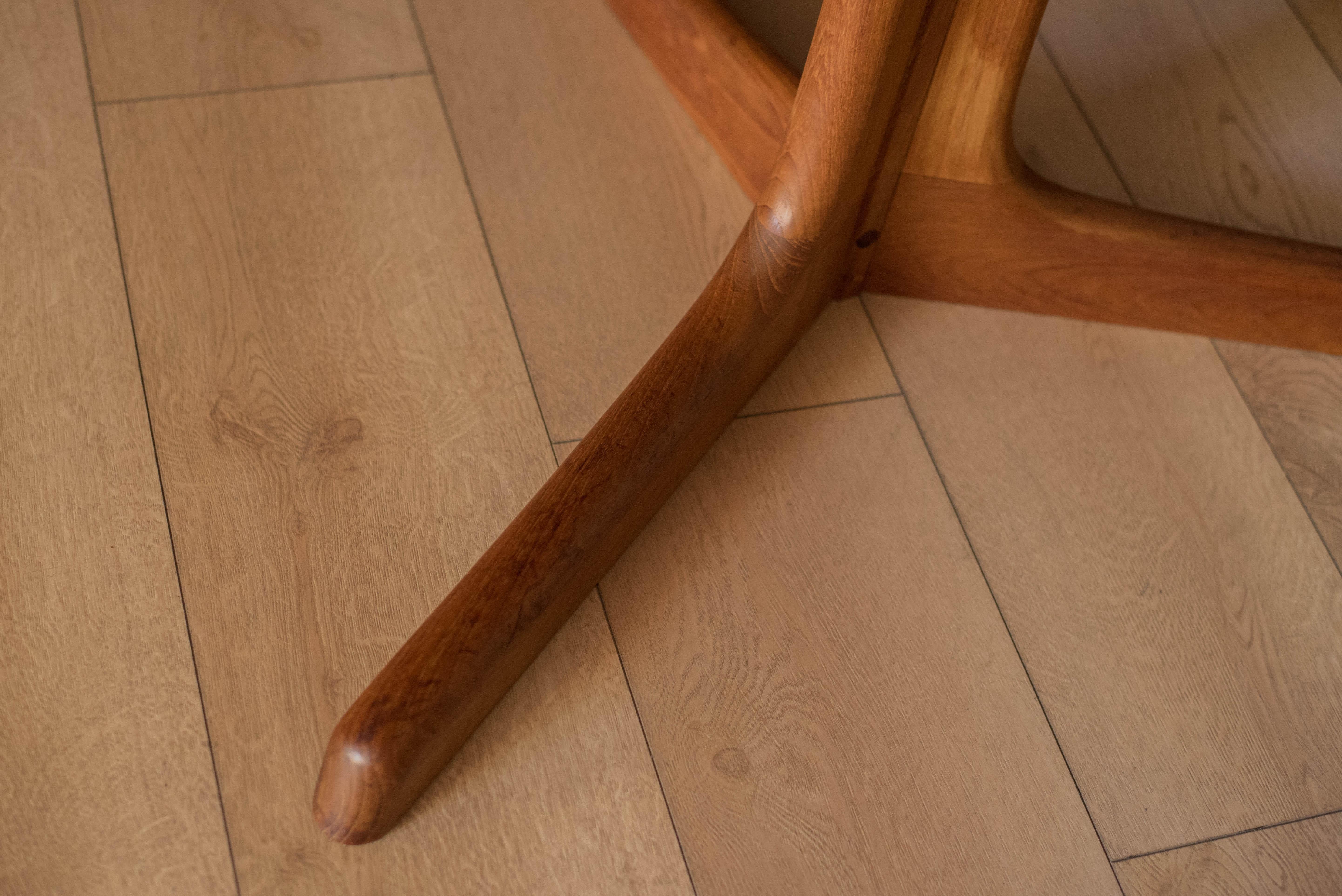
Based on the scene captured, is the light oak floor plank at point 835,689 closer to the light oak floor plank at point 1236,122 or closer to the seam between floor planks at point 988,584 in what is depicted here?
the seam between floor planks at point 988,584

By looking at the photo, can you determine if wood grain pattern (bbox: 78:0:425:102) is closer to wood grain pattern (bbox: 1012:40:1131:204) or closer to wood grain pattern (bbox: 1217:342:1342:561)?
wood grain pattern (bbox: 1012:40:1131:204)

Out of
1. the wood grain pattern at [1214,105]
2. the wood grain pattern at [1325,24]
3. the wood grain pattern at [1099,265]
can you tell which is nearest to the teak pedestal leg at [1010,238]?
the wood grain pattern at [1099,265]

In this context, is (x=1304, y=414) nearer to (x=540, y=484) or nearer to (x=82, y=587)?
(x=540, y=484)

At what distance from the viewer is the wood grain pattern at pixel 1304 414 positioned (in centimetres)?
75

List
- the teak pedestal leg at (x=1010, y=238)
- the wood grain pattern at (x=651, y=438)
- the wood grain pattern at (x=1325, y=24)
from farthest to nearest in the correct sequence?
the wood grain pattern at (x=1325, y=24)
the teak pedestal leg at (x=1010, y=238)
the wood grain pattern at (x=651, y=438)

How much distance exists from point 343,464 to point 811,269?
0.93 ft

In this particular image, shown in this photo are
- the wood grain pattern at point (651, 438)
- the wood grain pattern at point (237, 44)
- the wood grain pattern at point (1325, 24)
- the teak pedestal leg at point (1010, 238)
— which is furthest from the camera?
the wood grain pattern at point (1325, 24)

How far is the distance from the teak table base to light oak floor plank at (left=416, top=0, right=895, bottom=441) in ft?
0.08

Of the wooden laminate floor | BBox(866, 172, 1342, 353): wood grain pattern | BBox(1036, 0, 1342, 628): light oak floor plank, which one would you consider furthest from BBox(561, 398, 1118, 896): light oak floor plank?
BBox(1036, 0, 1342, 628): light oak floor plank

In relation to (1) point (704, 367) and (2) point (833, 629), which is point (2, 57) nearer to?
(1) point (704, 367)

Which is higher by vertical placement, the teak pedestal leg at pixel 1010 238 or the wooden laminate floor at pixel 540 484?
the teak pedestal leg at pixel 1010 238

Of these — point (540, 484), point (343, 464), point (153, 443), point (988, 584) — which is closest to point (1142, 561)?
point (988, 584)

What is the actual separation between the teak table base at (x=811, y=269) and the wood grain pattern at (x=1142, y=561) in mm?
39

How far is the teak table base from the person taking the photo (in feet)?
1.86
